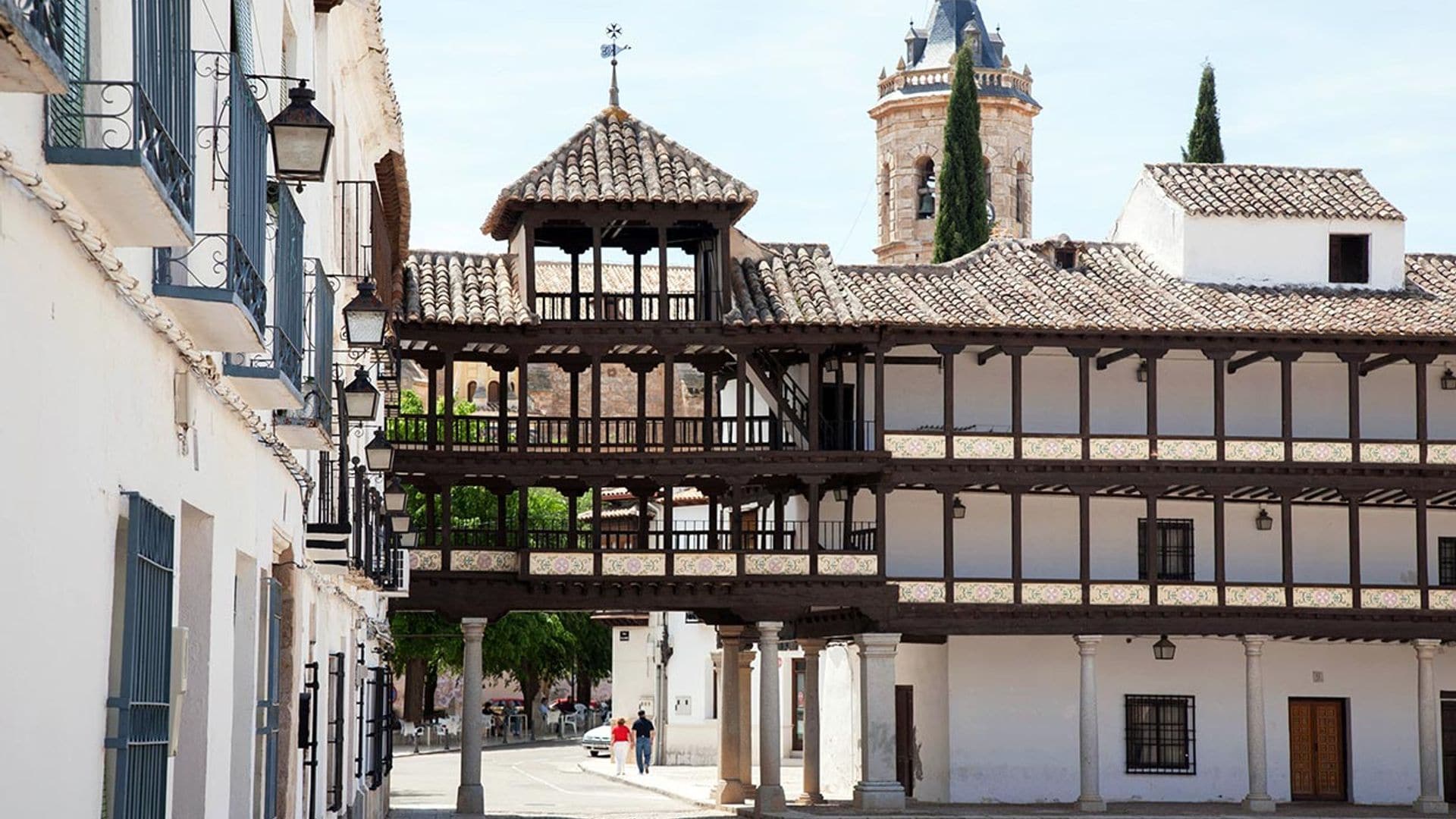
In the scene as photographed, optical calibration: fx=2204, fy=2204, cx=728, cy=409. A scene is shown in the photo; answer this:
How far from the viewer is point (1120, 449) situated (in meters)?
37.2

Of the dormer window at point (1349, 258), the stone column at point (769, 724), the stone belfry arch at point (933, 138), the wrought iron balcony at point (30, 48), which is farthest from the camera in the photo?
the stone belfry arch at point (933, 138)

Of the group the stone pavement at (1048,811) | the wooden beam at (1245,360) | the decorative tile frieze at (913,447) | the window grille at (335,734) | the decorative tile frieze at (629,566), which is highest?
the wooden beam at (1245,360)

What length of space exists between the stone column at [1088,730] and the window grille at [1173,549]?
3.50 m

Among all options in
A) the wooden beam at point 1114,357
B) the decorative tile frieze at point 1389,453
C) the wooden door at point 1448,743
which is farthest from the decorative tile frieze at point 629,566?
the wooden door at point 1448,743

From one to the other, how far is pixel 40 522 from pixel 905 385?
33296 mm

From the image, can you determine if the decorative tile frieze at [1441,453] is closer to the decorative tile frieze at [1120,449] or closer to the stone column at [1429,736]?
the stone column at [1429,736]

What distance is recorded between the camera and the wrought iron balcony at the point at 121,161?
6043 mm

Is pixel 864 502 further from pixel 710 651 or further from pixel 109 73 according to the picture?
pixel 109 73

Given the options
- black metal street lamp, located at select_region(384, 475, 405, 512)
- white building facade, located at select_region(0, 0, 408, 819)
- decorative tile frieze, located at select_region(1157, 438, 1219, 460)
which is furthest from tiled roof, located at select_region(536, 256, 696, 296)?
white building facade, located at select_region(0, 0, 408, 819)

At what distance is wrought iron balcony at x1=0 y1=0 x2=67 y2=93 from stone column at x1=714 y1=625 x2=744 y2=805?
3352 centimetres

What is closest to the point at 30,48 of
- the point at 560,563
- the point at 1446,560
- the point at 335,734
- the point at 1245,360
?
the point at 335,734

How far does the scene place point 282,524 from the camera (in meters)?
13.7

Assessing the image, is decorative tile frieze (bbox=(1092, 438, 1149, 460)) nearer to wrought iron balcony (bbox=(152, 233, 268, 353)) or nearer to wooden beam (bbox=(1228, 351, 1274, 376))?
wooden beam (bbox=(1228, 351, 1274, 376))

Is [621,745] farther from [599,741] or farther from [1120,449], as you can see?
[1120,449]
